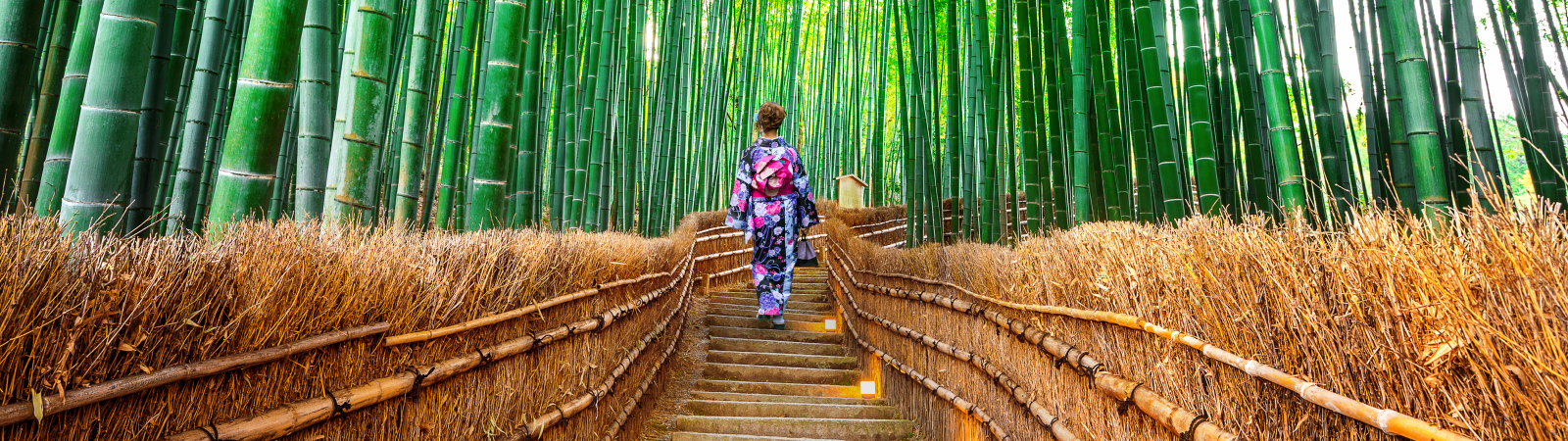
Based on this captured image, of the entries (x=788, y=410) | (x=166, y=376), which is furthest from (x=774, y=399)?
(x=166, y=376)

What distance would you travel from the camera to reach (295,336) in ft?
4.20

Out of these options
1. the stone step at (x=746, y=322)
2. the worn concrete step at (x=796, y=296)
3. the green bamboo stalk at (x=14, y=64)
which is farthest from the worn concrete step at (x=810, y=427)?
the worn concrete step at (x=796, y=296)

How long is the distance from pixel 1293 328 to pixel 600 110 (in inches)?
146

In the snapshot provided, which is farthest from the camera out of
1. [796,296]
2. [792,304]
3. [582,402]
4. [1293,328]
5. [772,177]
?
[796,296]

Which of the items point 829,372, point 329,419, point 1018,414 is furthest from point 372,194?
point 829,372

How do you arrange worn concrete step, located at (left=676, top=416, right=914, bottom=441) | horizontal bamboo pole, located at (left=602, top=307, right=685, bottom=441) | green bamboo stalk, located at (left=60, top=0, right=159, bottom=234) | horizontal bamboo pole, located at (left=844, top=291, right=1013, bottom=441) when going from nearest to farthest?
green bamboo stalk, located at (left=60, top=0, right=159, bottom=234) → horizontal bamboo pole, located at (left=844, top=291, right=1013, bottom=441) → horizontal bamboo pole, located at (left=602, top=307, right=685, bottom=441) → worn concrete step, located at (left=676, top=416, right=914, bottom=441)

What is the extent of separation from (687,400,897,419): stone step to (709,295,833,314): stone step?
75.4 inches

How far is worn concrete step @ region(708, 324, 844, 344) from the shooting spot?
4375mm

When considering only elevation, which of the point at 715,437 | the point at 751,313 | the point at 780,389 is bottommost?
the point at 715,437

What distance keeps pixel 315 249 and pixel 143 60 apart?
0.68 meters

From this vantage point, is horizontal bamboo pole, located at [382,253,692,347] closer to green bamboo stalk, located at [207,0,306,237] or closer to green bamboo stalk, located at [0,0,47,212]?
green bamboo stalk, located at [207,0,306,237]

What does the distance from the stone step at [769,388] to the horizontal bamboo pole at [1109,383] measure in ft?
3.86

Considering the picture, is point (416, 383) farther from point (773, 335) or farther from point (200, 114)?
point (773, 335)

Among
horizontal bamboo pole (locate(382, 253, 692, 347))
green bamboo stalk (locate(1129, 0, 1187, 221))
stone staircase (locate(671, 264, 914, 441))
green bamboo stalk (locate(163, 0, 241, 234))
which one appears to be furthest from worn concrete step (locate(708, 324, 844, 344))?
green bamboo stalk (locate(163, 0, 241, 234))
